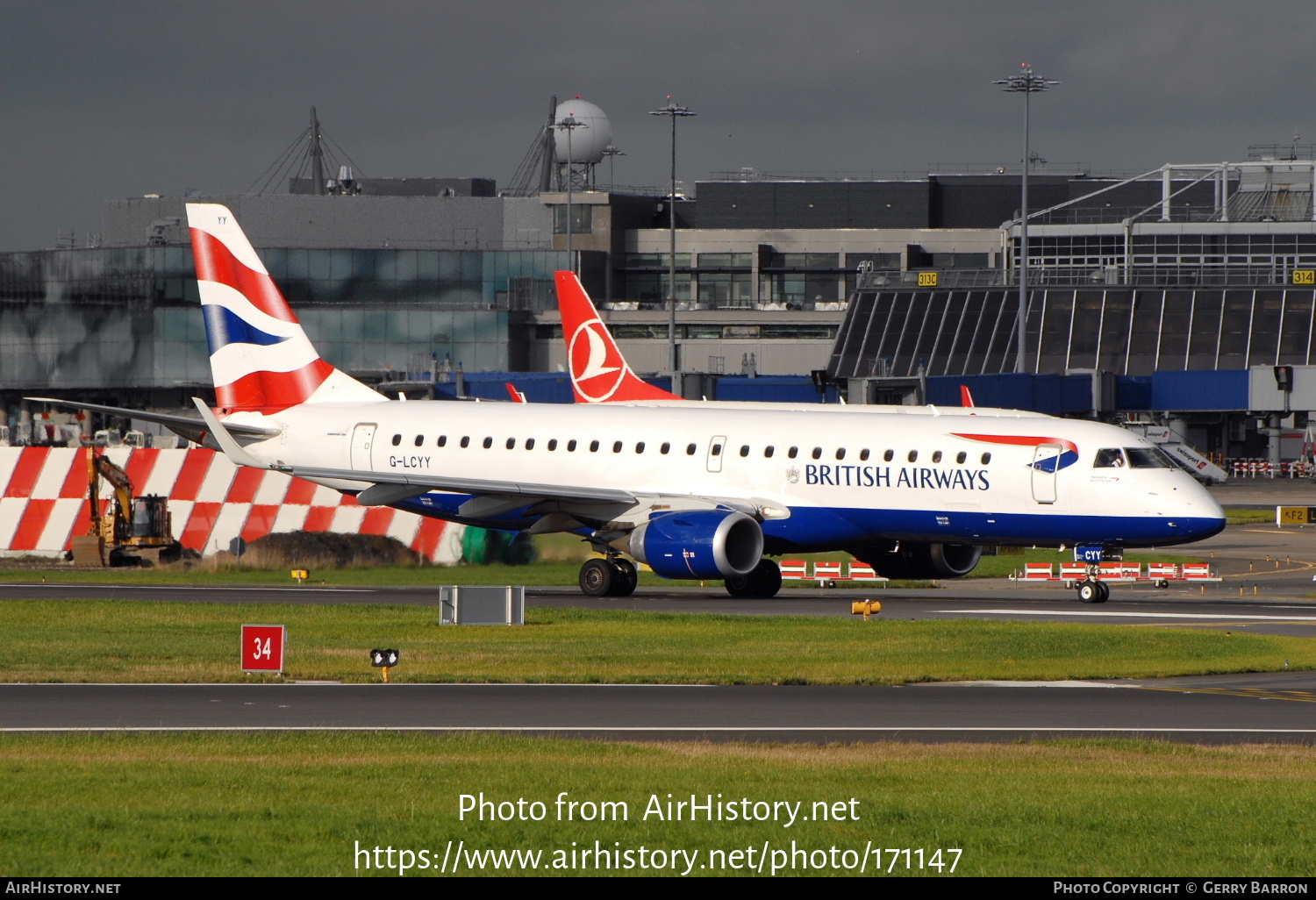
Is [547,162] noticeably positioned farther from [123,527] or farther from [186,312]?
[123,527]

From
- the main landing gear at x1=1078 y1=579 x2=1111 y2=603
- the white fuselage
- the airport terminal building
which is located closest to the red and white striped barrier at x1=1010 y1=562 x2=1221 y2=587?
the main landing gear at x1=1078 y1=579 x2=1111 y2=603

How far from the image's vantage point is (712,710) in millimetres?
21859

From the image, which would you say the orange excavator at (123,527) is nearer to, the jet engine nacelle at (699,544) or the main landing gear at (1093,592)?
the jet engine nacelle at (699,544)

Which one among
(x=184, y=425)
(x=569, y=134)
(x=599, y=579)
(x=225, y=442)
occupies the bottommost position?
(x=599, y=579)

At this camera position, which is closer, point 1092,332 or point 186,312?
point 1092,332

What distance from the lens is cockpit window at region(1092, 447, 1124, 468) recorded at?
3697 centimetres

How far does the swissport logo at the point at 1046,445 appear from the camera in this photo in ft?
122

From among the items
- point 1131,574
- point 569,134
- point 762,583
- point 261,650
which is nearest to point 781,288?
point 569,134

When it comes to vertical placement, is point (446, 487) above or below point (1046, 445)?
below

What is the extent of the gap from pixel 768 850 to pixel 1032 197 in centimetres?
14797

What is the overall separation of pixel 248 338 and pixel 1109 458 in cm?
2199

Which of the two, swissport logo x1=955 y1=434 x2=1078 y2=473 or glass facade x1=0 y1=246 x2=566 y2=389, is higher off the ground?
glass facade x1=0 y1=246 x2=566 y2=389

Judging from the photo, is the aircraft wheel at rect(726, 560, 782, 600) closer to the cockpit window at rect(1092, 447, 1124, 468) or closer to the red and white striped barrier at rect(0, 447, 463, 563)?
the cockpit window at rect(1092, 447, 1124, 468)

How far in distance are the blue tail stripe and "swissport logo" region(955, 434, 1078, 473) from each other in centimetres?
1866
